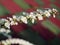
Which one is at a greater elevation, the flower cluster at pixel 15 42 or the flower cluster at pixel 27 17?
the flower cluster at pixel 27 17

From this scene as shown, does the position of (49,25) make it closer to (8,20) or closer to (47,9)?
(47,9)

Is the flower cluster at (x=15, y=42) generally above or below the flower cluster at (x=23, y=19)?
below

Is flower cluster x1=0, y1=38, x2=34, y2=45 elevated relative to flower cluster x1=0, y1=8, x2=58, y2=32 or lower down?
lower down

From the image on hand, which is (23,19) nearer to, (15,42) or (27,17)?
(27,17)

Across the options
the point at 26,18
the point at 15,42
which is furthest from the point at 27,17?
the point at 15,42

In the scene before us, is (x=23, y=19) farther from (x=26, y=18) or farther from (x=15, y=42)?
(x=15, y=42)

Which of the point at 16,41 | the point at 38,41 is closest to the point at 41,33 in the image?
the point at 38,41

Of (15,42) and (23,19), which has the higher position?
(23,19)

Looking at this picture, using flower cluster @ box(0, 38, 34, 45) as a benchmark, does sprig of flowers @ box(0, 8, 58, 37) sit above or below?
above

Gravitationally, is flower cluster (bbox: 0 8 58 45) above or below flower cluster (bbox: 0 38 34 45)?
above

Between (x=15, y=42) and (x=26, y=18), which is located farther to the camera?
(x=26, y=18)

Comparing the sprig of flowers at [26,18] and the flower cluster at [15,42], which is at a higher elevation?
the sprig of flowers at [26,18]

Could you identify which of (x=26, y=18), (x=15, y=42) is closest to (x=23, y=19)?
(x=26, y=18)
